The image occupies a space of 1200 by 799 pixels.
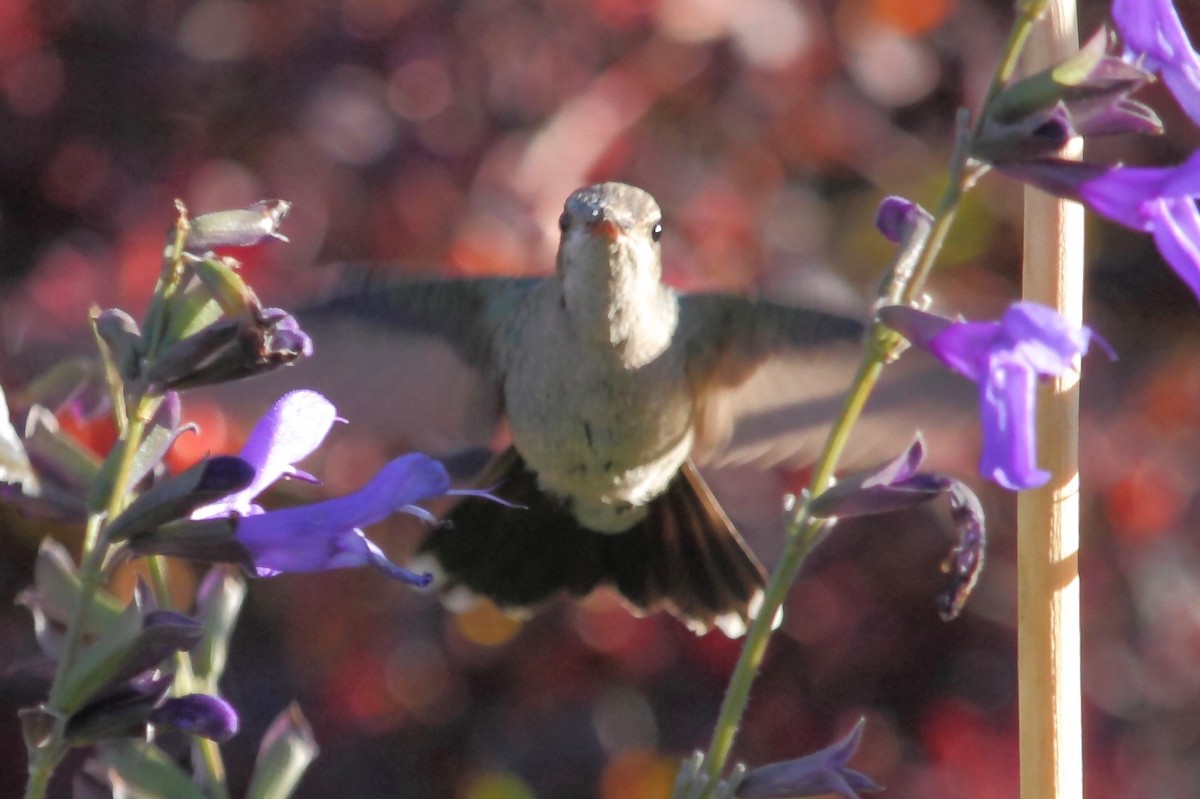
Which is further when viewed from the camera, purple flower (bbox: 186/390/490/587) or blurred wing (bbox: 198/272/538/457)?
blurred wing (bbox: 198/272/538/457)

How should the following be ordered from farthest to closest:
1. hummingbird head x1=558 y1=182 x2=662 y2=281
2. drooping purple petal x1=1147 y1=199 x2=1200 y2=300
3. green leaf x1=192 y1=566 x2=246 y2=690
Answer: hummingbird head x1=558 y1=182 x2=662 y2=281 → green leaf x1=192 y1=566 x2=246 y2=690 → drooping purple petal x1=1147 y1=199 x2=1200 y2=300

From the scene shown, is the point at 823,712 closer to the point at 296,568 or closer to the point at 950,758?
the point at 950,758

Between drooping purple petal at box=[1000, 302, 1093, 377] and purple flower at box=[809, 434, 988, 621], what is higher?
drooping purple petal at box=[1000, 302, 1093, 377]

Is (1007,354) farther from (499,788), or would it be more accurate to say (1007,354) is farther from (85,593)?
(499,788)

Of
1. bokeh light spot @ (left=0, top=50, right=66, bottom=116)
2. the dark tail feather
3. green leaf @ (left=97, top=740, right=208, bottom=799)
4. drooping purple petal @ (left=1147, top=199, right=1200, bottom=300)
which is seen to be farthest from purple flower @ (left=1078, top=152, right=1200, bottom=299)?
bokeh light spot @ (left=0, top=50, right=66, bottom=116)

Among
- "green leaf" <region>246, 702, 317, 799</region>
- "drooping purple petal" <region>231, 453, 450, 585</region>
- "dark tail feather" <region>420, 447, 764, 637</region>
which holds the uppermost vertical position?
"drooping purple petal" <region>231, 453, 450, 585</region>

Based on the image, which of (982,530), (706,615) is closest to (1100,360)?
(706,615)

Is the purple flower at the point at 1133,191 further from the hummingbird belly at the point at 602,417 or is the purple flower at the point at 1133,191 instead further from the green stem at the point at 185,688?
the hummingbird belly at the point at 602,417

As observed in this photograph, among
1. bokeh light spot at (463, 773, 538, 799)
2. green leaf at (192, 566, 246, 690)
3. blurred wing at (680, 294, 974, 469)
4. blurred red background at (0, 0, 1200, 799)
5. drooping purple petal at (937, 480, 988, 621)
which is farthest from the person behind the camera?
bokeh light spot at (463, 773, 538, 799)

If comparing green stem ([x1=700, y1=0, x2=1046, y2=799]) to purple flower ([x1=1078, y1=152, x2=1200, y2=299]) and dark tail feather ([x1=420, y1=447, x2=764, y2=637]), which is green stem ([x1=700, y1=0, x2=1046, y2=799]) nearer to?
purple flower ([x1=1078, y1=152, x2=1200, y2=299])
